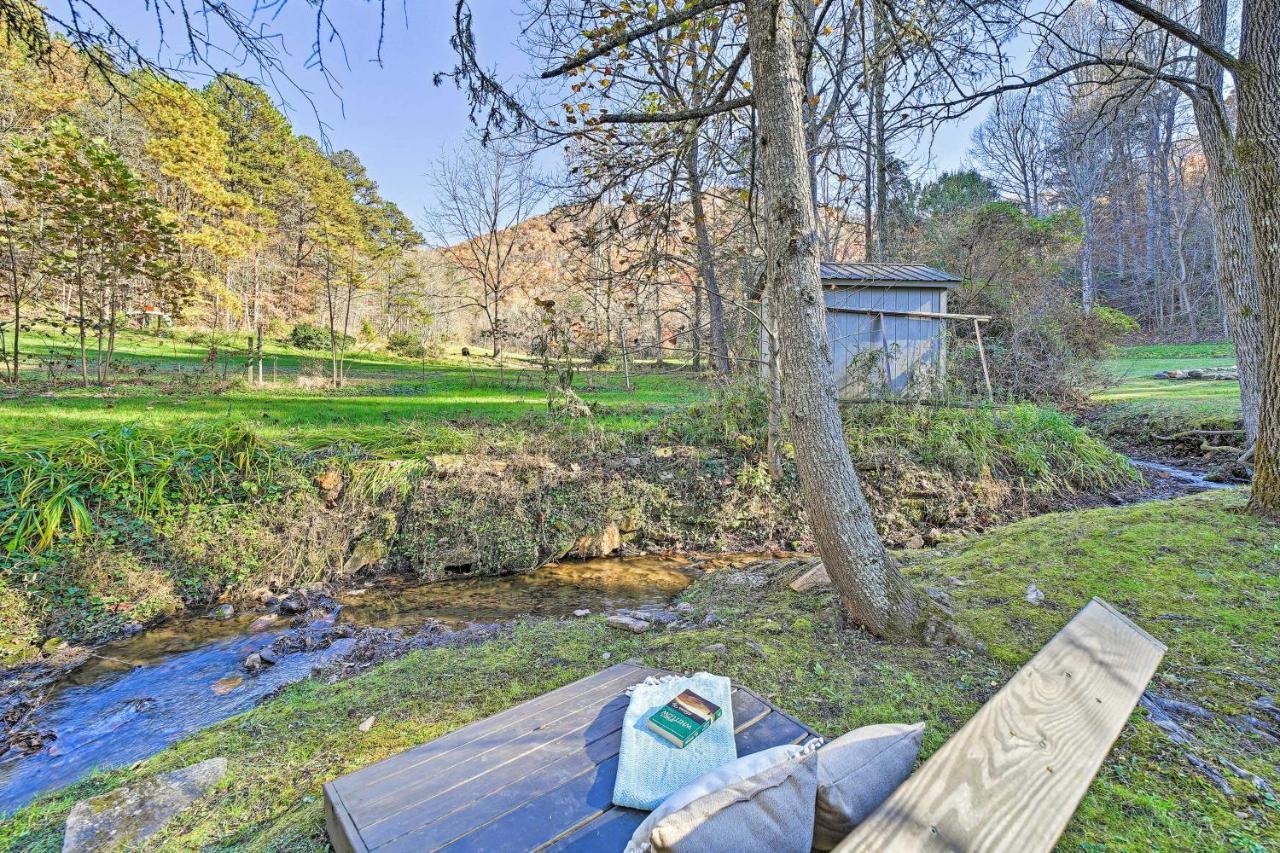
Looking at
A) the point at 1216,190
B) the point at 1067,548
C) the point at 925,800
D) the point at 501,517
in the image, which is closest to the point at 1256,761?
the point at 925,800

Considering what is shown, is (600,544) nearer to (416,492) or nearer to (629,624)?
(416,492)

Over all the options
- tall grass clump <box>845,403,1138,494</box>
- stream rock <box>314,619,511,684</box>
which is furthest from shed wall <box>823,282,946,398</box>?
stream rock <box>314,619,511,684</box>

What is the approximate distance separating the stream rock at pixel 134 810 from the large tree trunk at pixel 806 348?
8.96 ft

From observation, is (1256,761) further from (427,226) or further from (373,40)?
(427,226)

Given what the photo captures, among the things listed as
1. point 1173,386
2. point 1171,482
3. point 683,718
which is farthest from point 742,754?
point 1173,386

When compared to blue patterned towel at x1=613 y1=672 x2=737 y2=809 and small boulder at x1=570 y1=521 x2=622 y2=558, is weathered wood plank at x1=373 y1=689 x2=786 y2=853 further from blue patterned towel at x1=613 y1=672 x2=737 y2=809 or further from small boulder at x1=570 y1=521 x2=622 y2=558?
small boulder at x1=570 y1=521 x2=622 y2=558

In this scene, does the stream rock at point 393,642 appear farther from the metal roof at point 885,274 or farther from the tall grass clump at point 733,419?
the metal roof at point 885,274

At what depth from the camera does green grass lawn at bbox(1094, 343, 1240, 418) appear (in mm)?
8797

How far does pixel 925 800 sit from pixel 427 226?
20.9 metres

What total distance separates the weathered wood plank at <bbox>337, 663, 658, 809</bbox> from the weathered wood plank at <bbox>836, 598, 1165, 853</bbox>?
3.21 feet

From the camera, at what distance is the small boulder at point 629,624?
11.4 feet

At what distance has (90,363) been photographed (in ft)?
38.6

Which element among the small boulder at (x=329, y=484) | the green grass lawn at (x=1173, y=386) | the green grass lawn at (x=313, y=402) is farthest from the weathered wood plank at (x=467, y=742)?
the green grass lawn at (x=1173, y=386)

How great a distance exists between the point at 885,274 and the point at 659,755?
8800mm
